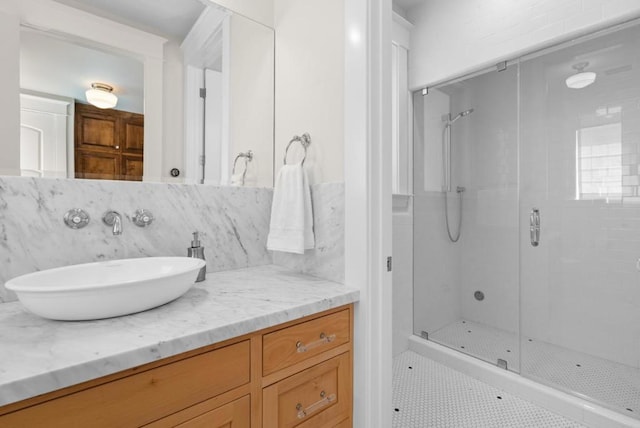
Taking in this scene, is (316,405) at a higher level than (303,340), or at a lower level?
lower

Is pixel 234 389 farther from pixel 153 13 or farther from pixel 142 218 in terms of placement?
pixel 153 13

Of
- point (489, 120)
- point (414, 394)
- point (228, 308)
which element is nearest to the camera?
point (228, 308)

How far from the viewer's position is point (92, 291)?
27.5 inches

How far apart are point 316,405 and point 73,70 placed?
4.54ft

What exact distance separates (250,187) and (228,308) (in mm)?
716

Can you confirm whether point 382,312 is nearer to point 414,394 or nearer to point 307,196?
point 307,196

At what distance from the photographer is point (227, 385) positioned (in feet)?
2.56

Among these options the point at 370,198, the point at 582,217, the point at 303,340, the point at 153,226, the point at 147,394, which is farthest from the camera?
the point at 582,217

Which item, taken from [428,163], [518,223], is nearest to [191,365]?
[428,163]

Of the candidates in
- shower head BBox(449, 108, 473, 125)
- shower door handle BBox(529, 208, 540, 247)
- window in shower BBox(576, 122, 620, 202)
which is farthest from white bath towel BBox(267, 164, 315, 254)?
window in shower BBox(576, 122, 620, 202)

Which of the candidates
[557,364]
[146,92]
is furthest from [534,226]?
[146,92]

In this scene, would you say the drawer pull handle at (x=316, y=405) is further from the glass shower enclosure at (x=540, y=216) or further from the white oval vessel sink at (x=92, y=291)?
the glass shower enclosure at (x=540, y=216)

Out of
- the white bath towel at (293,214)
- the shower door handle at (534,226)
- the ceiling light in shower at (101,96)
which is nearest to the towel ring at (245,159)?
the white bath towel at (293,214)

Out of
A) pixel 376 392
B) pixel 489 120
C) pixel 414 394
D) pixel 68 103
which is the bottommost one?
pixel 414 394
